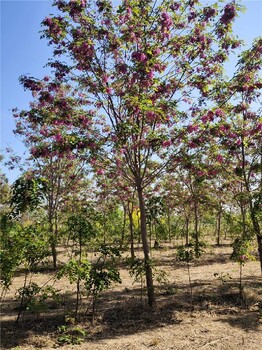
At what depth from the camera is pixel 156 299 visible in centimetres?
960

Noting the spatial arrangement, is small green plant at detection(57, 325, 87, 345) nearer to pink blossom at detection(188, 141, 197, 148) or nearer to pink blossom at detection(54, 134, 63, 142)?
pink blossom at detection(54, 134, 63, 142)

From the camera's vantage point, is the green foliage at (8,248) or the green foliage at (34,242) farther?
the green foliage at (34,242)

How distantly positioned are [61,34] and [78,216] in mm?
5018

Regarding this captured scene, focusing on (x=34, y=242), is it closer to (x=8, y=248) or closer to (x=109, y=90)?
(x=8, y=248)

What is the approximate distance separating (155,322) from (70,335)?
2.10 m

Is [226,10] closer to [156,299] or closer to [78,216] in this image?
[78,216]

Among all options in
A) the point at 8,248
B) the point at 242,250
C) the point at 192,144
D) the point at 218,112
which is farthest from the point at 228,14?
the point at 8,248

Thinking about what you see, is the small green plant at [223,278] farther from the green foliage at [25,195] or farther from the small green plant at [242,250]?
the green foliage at [25,195]

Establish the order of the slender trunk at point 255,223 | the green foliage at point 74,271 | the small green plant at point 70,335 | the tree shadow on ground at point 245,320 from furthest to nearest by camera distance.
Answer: the slender trunk at point 255,223
the tree shadow on ground at point 245,320
the green foliage at point 74,271
the small green plant at point 70,335

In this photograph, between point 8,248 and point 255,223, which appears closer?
point 8,248

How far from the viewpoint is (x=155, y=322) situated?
25.9 ft

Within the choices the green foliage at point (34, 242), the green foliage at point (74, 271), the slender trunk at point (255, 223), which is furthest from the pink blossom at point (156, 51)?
the green foliage at point (74, 271)

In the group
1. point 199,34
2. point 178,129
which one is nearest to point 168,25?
point 199,34

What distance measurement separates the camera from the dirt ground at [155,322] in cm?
660
